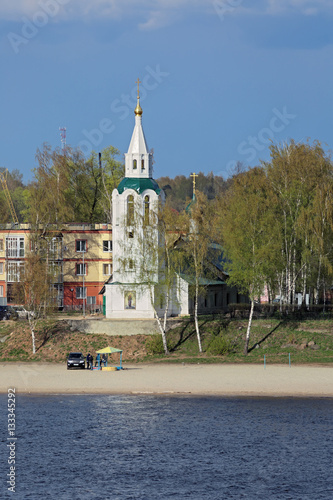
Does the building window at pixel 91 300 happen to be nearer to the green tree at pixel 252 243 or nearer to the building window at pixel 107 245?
the building window at pixel 107 245

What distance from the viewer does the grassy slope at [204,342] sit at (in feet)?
242

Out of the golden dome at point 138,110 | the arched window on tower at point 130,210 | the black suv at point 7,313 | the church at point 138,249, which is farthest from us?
the black suv at point 7,313

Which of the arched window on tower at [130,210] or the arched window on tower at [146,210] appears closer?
the arched window on tower at [146,210]

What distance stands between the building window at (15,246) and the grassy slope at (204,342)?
21088 mm

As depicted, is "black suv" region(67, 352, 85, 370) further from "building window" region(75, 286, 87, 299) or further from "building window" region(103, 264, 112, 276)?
"building window" region(103, 264, 112, 276)

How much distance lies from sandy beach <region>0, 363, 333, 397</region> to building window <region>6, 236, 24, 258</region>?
31.8 m

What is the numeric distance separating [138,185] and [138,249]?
684 centimetres

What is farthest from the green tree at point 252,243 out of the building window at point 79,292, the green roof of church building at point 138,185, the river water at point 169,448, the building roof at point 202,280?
the building window at point 79,292

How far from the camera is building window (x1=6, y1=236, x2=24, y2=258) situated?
10206 centimetres

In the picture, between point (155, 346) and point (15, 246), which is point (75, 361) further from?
point (15, 246)

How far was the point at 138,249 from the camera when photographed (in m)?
78.1

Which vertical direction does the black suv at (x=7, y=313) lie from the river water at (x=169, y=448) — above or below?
above

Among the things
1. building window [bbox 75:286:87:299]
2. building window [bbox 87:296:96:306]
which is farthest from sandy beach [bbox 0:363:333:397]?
building window [bbox 75:286:87:299]

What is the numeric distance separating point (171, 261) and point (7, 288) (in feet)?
108
